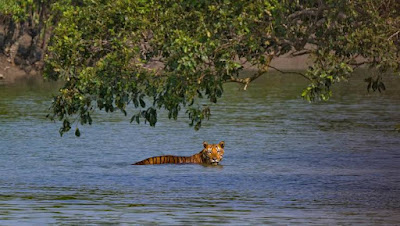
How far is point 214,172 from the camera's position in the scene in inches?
1139

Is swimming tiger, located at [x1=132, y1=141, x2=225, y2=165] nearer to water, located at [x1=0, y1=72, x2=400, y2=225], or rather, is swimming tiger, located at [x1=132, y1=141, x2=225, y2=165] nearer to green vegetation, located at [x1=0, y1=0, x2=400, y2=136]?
water, located at [x1=0, y1=72, x2=400, y2=225]

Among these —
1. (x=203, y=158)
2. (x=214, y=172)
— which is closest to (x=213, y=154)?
(x=203, y=158)

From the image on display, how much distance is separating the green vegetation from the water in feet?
6.67

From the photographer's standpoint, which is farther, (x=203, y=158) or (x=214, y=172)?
(x=203, y=158)

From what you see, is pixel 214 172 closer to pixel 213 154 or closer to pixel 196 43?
pixel 213 154

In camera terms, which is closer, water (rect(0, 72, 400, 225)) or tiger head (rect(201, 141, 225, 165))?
water (rect(0, 72, 400, 225))

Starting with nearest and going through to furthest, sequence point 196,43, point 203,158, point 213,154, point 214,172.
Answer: point 196,43 < point 214,172 < point 213,154 < point 203,158

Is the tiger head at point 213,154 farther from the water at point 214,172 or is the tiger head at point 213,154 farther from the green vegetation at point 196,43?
the green vegetation at point 196,43

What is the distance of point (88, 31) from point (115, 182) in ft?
12.1

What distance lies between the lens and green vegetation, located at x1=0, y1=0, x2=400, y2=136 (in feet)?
79.7

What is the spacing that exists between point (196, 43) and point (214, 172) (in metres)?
6.03

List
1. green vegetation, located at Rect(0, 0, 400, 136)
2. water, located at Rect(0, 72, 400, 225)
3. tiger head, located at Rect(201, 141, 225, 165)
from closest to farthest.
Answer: water, located at Rect(0, 72, 400, 225) → green vegetation, located at Rect(0, 0, 400, 136) → tiger head, located at Rect(201, 141, 225, 165)

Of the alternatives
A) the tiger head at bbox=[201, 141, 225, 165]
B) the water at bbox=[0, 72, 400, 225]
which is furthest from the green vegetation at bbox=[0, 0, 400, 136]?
the tiger head at bbox=[201, 141, 225, 165]

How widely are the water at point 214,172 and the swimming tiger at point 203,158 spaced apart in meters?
0.33
